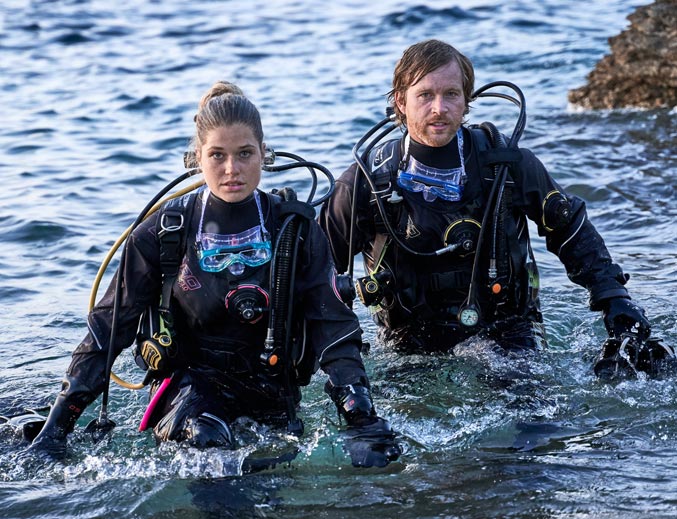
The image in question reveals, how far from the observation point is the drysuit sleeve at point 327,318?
13.8ft

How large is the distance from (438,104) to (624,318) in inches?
51.2

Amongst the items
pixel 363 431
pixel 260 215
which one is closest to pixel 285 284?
pixel 260 215

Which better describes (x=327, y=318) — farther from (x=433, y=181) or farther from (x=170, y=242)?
(x=433, y=181)

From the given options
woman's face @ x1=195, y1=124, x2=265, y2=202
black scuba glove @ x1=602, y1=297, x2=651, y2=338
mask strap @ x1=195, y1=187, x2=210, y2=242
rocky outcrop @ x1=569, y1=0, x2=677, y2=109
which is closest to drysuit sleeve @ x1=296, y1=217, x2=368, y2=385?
woman's face @ x1=195, y1=124, x2=265, y2=202

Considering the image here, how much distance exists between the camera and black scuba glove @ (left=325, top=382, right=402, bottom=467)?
3.89 m

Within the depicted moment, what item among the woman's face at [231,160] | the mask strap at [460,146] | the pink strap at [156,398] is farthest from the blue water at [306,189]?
the woman's face at [231,160]

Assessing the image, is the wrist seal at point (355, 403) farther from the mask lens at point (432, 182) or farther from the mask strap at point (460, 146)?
the mask strap at point (460, 146)

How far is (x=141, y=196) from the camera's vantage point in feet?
29.5

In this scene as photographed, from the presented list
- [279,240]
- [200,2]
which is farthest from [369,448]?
[200,2]

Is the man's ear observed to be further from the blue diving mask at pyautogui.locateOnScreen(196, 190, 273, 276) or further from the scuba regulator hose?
the blue diving mask at pyautogui.locateOnScreen(196, 190, 273, 276)

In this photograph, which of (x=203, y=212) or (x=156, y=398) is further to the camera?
(x=156, y=398)

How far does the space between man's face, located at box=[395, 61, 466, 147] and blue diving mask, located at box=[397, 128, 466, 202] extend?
0.13 metres

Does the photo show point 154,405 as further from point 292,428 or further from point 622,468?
point 622,468

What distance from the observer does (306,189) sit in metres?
9.10
